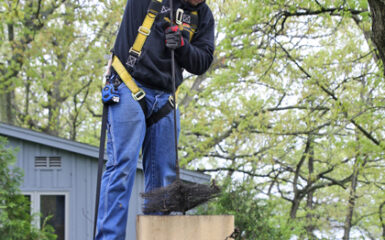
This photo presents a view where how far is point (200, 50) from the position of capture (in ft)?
11.2

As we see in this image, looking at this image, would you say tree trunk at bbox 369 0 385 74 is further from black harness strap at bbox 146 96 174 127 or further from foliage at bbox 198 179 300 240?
foliage at bbox 198 179 300 240

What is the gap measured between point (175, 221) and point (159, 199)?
161 millimetres

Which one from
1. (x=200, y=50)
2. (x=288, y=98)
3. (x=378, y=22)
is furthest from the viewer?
(x=288, y=98)

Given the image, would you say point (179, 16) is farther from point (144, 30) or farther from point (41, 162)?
point (41, 162)

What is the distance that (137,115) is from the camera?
3.10 metres

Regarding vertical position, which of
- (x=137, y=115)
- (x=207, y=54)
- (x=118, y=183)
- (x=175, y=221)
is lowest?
(x=175, y=221)

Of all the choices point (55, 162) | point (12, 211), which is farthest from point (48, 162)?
point (12, 211)

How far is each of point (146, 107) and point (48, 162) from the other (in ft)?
31.2

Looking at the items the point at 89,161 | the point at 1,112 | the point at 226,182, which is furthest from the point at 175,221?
the point at 1,112

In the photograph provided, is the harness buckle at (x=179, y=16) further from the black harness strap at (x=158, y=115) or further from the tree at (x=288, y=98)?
the tree at (x=288, y=98)

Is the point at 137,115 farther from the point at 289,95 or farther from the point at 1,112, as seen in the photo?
the point at 1,112

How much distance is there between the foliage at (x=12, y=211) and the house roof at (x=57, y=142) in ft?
21.4

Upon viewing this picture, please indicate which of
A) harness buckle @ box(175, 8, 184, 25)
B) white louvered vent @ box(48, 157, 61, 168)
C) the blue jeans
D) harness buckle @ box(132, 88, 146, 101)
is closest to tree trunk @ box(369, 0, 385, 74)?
harness buckle @ box(175, 8, 184, 25)

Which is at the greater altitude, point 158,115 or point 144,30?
point 144,30
